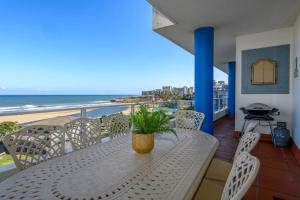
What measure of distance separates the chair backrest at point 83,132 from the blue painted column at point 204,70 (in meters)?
2.82

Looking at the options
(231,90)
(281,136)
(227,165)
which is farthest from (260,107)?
(231,90)

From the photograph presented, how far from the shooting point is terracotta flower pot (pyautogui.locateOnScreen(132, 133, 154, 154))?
1.31m

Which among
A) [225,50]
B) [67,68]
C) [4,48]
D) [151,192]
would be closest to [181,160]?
[151,192]

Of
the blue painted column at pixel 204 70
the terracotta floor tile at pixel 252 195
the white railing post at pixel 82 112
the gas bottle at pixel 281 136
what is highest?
the blue painted column at pixel 204 70

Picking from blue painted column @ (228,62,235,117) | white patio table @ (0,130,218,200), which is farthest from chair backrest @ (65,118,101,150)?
blue painted column @ (228,62,235,117)

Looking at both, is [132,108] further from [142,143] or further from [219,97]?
[219,97]

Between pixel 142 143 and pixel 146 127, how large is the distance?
127 mm

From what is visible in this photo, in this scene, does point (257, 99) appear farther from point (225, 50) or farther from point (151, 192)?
point (151, 192)

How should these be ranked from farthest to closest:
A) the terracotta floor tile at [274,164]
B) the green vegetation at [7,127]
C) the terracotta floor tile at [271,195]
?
the terracotta floor tile at [274,164] → the green vegetation at [7,127] → the terracotta floor tile at [271,195]

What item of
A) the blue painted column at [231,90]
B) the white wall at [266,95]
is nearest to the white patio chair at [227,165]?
the white wall at [266,95]

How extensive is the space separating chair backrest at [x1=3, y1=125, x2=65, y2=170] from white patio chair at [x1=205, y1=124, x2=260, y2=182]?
1344 mm

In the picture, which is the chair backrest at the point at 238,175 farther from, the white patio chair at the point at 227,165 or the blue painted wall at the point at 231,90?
the blue painted wall at the point at 231,90

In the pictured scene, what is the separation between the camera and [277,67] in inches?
160

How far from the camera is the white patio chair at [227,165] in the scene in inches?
49.1
